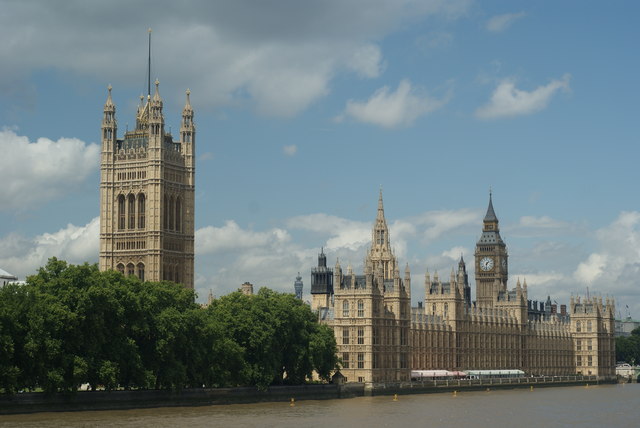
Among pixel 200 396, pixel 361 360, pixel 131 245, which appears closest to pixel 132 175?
pixel 131 245

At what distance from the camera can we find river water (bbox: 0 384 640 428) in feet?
278

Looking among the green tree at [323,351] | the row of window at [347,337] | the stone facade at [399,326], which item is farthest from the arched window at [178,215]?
the green tree at [323,351]

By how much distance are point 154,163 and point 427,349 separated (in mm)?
43648

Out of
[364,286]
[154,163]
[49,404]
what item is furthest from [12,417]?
[154,163]

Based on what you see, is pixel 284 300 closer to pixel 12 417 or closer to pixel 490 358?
pixel 12 417

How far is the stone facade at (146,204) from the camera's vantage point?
159 m

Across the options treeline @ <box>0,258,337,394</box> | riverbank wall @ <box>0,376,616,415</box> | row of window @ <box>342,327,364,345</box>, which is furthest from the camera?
row of window @ <box>342,327,364,345</box>

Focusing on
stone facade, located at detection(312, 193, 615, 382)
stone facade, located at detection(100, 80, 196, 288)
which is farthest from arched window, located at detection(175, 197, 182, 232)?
stone facade, located at detection(312, 193, 615, 382)

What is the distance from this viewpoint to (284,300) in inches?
4727

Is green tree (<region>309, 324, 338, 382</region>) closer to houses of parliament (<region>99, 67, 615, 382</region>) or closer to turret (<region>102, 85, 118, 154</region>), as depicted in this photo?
houses of parliament (<region>99, 67, 615, 382</region>)

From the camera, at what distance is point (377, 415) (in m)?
99.1

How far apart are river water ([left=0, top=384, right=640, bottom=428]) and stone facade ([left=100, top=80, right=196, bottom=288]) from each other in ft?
139

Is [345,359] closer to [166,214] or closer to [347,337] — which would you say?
[347,337]

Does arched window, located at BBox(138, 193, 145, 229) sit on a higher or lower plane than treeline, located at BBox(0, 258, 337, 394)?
higher
